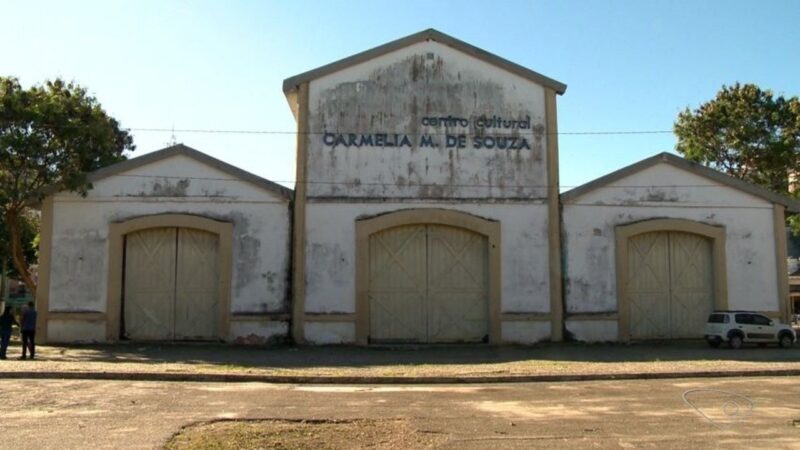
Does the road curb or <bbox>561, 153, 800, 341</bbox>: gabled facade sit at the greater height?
<bbox>561, 153, 800, 341</bbox>: gabled facade

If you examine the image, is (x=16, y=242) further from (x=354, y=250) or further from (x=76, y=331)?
(x=354, y=250)

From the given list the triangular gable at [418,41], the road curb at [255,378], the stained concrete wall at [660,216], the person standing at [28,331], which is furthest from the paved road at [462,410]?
the triangular gable at [418,41]

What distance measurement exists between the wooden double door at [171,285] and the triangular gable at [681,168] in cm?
1090

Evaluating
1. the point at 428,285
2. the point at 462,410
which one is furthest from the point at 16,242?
the point at 462,410

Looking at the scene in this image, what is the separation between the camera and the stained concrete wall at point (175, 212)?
65.3ft

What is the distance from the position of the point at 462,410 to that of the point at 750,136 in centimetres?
2584

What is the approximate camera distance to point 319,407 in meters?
10.3

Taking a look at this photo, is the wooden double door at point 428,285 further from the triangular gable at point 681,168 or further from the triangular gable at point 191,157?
the triangular gable at point 681,168

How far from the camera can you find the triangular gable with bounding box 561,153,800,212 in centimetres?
2148

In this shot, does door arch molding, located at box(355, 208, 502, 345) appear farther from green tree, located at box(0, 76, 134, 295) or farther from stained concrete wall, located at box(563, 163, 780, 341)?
green tree, located at box(0, 76, 134, 295)

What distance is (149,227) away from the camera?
2022cm

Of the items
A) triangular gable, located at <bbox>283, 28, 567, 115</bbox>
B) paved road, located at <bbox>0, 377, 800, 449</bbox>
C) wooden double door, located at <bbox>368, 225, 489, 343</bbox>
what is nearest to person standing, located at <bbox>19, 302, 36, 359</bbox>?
paved road, located at <bbox>0, 377, 800, 449</bbox>

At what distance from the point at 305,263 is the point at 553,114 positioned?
8.94m

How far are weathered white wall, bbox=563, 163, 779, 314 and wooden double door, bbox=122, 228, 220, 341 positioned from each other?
1070cm
